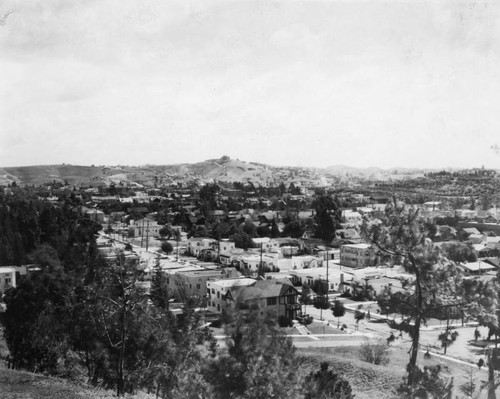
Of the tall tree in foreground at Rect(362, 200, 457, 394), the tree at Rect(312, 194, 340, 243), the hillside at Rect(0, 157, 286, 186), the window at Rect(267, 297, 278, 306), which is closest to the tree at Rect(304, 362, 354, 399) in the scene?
the tall tree in foreground at Rect(362, 200, 457, 394)

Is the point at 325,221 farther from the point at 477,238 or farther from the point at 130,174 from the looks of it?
the point at 130,174

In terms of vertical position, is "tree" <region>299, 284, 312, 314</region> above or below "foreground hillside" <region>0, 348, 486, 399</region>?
below

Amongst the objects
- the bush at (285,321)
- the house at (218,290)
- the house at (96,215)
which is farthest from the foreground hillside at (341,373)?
the house at (96,215)

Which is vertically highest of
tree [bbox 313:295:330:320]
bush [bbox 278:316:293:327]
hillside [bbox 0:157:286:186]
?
hillside [bbox 0:157:286:186]

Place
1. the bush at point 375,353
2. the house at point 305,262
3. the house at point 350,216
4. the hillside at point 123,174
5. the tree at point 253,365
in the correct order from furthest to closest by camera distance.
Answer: the hillside at point 123,174 < the house at point 350,216 < the house at point 305,262 < the bush at point 375,353 < the tree at point 253,365

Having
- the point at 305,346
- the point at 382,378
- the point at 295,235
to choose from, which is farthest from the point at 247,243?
the point at 382,378

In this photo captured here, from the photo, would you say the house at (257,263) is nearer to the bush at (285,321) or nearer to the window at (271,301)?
the window at (271,301)

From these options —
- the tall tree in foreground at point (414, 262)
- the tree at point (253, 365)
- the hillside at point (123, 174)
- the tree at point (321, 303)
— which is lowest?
the tree at point (321, 303)

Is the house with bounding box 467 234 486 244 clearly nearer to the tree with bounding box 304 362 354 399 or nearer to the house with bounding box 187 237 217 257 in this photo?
the house with bounding box 187 237 217 257
